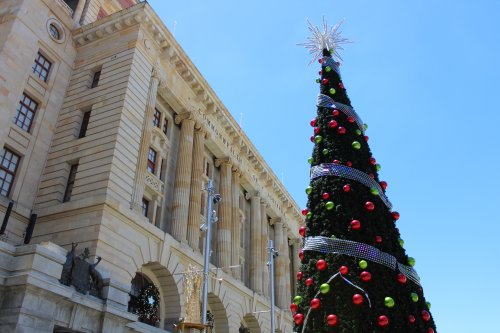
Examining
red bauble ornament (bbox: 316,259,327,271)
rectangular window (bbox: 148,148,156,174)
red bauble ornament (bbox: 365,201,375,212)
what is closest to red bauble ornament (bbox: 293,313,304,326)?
red bauble ornament (bbox: 316,259,327,271)

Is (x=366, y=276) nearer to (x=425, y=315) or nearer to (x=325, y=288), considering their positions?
(x=325, y=288)

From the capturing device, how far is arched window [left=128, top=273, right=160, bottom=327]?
2467cm

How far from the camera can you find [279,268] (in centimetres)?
A: 4475

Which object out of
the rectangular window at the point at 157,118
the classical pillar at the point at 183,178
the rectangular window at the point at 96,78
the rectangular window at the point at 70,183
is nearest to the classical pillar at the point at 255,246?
the classical pillar at the point at 183,178

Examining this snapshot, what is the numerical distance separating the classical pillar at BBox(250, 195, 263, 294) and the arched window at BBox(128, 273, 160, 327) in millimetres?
13929

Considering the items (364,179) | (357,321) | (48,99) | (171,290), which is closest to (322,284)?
(357,321)

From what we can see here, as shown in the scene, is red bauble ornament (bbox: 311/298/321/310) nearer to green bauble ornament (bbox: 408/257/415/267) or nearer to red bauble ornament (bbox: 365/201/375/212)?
red bauble ornament (bbox: 365/201/375/212)

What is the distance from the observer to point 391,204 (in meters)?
11.8

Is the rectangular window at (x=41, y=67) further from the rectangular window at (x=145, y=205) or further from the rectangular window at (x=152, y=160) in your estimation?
the rectangular window at (x=145, y=205)

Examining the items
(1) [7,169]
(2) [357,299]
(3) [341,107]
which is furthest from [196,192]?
(2) [357,299]

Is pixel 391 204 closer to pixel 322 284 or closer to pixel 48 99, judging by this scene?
pixel 322 284

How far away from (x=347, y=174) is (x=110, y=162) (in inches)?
628

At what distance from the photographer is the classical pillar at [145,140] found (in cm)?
2535

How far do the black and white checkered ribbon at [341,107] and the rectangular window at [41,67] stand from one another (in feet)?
68.8
